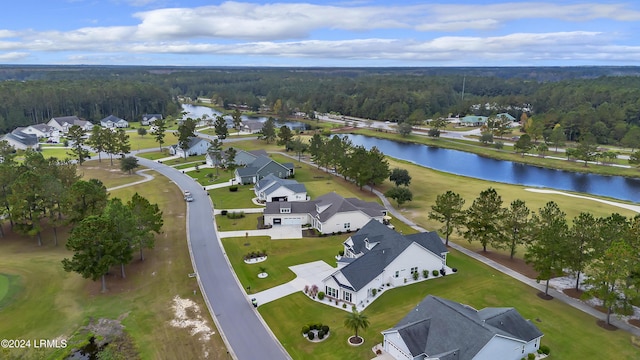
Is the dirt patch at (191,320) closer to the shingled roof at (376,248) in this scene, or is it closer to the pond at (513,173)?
the shingled roof at (376,248)

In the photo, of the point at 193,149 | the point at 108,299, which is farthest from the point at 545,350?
the point at 193,149

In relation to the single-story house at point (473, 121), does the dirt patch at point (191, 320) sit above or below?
below

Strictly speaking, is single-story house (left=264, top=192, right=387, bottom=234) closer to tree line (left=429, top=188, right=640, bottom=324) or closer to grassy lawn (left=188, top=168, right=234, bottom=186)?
tree line (left=429, top=188, right=640, bottom=324)

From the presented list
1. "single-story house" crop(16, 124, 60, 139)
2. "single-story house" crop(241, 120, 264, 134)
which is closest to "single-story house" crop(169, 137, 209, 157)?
"single-story house" crop(241, 120, 264, 134)

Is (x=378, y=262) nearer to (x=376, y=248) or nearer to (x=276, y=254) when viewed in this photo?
(x=376, y=248)

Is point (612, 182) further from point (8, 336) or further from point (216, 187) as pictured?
point (8, 336)

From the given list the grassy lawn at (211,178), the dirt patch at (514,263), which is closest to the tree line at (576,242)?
the dirt patch at (514,263)

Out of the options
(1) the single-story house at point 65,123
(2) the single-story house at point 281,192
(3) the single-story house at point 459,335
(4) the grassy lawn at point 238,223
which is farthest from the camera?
(1) the single-story house at point 65,123
